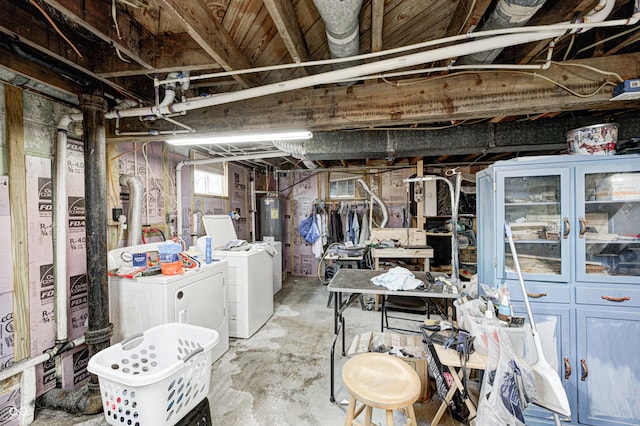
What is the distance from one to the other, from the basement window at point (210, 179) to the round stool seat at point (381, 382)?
133 inches

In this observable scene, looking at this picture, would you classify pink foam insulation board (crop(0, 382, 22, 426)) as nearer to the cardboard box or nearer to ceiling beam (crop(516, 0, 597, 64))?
the cardboard box

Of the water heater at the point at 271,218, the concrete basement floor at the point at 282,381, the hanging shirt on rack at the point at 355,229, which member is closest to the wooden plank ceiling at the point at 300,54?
the concrete basement floor at the point at 282,381

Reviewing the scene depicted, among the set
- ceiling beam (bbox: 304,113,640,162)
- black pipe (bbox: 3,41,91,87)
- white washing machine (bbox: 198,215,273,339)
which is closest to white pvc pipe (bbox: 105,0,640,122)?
black pipe (bbox: 3,41,91,87)

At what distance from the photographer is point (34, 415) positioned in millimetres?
1979

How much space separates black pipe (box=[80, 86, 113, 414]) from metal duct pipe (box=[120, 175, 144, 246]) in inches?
25.9

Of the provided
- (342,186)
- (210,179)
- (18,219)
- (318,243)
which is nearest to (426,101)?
(18,219)

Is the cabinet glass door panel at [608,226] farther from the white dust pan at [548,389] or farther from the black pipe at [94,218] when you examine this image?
the black pipe at [94,218]

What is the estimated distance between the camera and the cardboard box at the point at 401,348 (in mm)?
2105

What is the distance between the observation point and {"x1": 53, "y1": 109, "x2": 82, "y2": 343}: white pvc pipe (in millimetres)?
2070

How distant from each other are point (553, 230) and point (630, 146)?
2.65 ft

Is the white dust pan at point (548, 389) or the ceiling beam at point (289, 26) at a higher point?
the ceiling beam at point (289, 26)

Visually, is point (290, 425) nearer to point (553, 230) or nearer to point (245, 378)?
point (245, 378)

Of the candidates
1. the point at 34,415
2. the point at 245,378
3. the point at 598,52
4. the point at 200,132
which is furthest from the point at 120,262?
the point at 598,52

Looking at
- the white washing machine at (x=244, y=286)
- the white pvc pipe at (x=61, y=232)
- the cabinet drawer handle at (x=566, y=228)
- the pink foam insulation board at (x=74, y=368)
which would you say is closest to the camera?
the cabinet drawer handle at (x=566, y=228)
